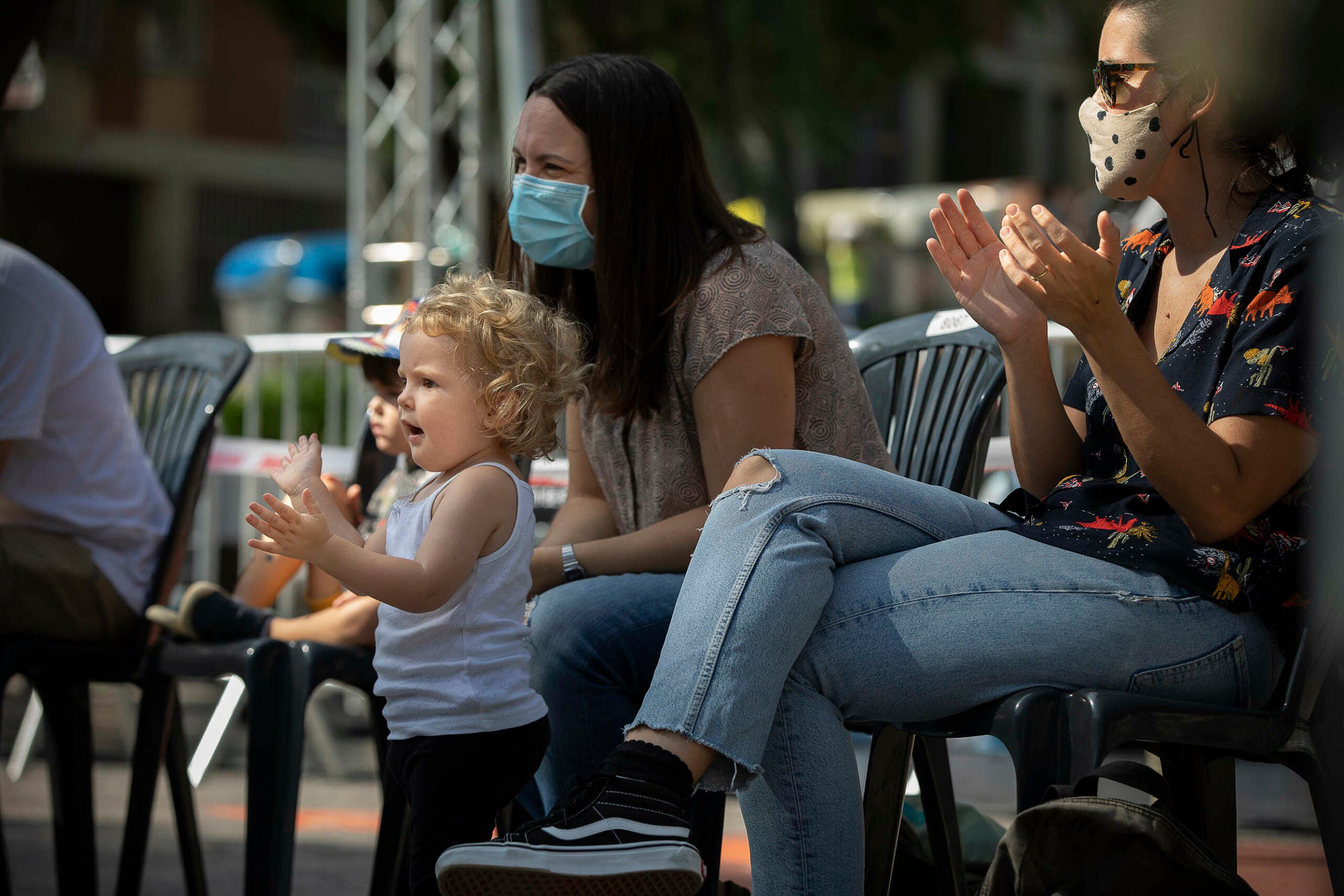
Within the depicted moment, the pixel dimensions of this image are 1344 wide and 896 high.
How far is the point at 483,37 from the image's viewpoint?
26.5 ft

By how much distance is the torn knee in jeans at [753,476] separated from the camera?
6.24 feet

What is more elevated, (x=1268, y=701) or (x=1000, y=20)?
(x=1000, y=20)

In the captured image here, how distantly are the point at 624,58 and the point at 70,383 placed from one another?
142 centimetres

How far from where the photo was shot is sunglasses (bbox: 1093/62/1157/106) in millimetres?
2023

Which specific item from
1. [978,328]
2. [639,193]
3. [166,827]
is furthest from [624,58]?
[166,827]

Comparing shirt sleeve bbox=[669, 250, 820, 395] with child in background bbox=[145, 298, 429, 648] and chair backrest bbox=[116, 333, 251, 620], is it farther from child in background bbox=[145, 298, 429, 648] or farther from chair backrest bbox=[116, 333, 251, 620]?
chair backrest bbox=[116, 333, 251, 620]

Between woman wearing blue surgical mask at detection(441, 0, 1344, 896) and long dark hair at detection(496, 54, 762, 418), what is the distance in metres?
0.48

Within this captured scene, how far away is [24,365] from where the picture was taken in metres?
2.98

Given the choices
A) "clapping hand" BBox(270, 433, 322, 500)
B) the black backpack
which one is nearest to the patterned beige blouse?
"clapping hand" BBox(270, 433, 322, 500)

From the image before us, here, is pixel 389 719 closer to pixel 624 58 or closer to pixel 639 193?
pixel 639 193

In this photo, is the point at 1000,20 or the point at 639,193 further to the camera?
the point at 1000,20

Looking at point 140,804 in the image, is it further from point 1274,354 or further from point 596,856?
point 1274,354

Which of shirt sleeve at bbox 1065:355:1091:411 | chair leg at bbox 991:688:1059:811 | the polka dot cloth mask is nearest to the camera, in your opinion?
chair leg at bbox 991:688:1059:811

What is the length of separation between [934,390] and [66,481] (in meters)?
1.79
